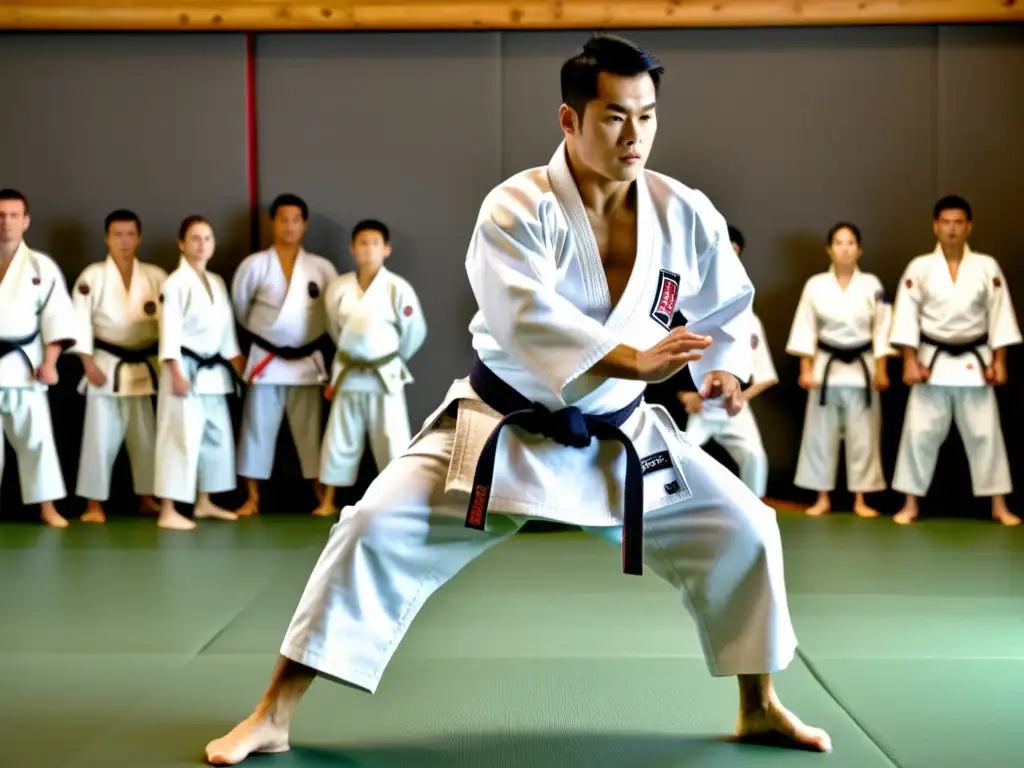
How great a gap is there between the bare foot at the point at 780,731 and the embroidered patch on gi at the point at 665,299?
840 millimetres

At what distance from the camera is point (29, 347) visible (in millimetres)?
5395

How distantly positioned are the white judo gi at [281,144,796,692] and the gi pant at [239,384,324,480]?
3584mm

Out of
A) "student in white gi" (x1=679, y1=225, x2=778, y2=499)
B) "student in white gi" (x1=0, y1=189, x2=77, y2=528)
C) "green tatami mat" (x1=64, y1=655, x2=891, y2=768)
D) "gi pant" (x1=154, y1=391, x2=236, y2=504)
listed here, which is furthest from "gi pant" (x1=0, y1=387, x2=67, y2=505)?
"student in white gi" (x1=679, y1=225, x2=778, y2=499)

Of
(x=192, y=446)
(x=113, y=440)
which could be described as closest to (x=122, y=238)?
(x=113, y=440)

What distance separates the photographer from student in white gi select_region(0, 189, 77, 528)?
5.35 metres

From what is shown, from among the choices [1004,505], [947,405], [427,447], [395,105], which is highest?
[395,105]

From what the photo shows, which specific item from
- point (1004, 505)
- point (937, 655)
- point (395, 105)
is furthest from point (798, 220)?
point (937, 655)

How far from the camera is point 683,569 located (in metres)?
2.35

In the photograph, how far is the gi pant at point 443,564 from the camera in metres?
2.19

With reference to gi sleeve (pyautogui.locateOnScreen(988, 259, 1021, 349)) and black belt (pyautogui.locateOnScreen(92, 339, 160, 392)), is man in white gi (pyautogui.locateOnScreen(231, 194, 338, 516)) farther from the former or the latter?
gi sleeve (pyautogui.locateOnScreen(988, 259, 1021, 349))

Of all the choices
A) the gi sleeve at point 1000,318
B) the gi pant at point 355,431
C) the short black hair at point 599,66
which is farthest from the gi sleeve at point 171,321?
the gi sleeve at point 1000,318

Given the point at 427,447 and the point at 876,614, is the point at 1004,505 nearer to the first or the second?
the point at 876,614

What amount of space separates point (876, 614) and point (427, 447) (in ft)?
6.33

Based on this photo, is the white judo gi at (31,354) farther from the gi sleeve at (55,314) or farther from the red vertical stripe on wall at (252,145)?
the red vertical stripe on wall at (252,145)
